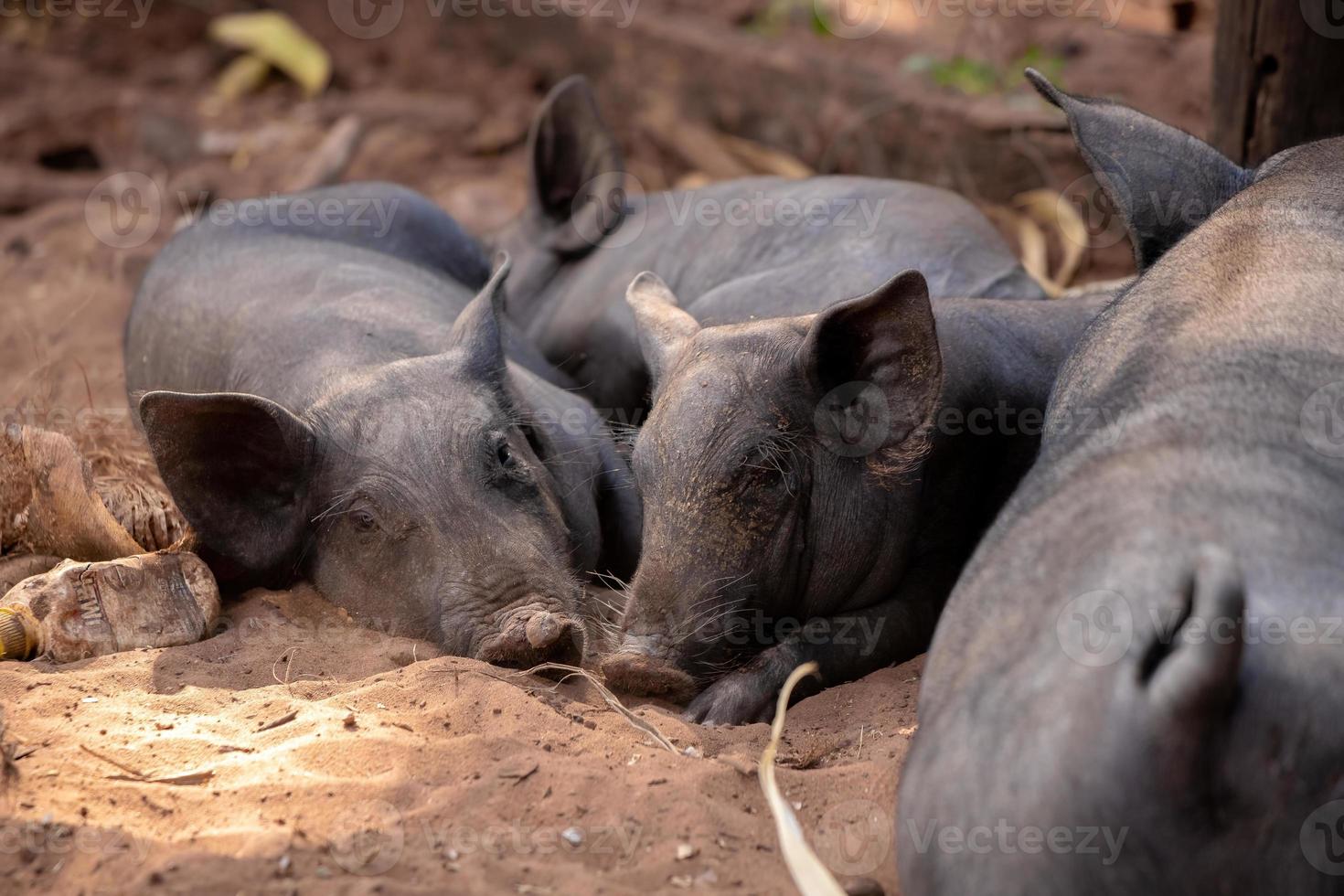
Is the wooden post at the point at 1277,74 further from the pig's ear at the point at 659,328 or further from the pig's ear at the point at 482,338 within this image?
the pig's ear at the point at 482,338

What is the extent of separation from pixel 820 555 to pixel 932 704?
1.53 metres

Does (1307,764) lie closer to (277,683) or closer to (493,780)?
(493,780)


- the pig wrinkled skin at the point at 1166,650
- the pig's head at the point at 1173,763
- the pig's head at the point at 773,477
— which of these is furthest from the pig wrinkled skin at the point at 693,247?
the pig's head at the point at 1173,763

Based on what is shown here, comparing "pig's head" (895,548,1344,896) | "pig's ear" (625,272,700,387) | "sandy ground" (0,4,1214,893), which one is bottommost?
"sandy ground" (0,4,1214,893)

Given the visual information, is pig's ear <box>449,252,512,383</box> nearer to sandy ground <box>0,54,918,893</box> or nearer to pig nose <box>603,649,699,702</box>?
sandy ground <box>0,54,918,893</box>

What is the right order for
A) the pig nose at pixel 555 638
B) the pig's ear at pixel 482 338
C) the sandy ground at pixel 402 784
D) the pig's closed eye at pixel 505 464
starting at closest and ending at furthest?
the sandy ground at pixel 402 784 < the pig nose at pixel 555 638 < the pig's closed eye at pixel 505 464 < the pig's ear at pixel 482 338

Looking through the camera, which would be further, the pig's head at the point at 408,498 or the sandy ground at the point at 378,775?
the pig's head at the point at 408,498

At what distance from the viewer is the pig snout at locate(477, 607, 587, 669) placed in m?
4.07

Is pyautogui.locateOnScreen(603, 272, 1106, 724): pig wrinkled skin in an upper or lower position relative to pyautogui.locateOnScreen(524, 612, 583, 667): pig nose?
upper

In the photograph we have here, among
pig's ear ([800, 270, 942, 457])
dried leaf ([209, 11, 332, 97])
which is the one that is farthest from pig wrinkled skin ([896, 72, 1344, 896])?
dried leaf ([209, 11, 332, 97])

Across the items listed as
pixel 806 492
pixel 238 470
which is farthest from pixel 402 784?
pixel 238 470

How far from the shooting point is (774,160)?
9.09 metres

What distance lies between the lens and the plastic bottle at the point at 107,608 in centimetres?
409

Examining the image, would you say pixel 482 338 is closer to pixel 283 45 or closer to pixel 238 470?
pixel 238 470
